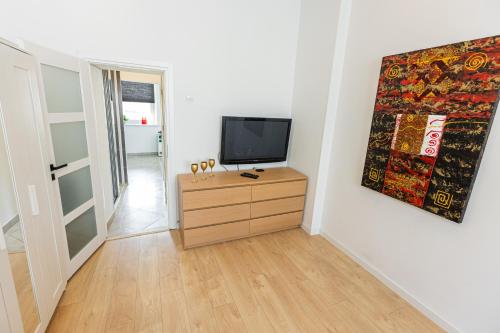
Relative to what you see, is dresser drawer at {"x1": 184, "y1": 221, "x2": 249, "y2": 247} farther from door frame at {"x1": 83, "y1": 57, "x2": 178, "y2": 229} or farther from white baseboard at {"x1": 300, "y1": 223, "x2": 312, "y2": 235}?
white baseboard at {"x1": 300, "y1": 223, "x2": 312, "y2": 235}

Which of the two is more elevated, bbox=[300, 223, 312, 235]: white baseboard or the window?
the window

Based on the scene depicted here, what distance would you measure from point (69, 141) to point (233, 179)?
5.14 feet

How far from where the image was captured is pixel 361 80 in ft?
7.34

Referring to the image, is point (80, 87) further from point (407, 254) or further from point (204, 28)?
point (407, 254)

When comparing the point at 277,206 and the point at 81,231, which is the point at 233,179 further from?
the point at 81,231

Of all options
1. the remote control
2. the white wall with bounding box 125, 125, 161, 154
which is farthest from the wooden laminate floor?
the white wall with bounding box 125, 125, 161, 154

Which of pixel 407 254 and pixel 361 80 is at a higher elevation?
pixel 361 80

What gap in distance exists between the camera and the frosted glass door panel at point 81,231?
201 centimetres

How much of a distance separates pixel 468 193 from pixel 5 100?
108 inches

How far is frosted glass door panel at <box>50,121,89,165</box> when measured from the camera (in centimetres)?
179

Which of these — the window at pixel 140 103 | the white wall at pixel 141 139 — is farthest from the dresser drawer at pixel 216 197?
the window at pixel 140 103

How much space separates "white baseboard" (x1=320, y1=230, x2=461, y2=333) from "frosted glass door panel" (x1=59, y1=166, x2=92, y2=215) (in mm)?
2696

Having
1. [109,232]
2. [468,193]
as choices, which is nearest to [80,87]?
[109,232]

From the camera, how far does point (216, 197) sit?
2439 millimetres
